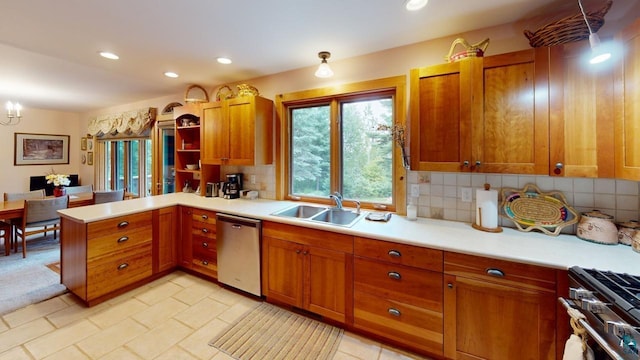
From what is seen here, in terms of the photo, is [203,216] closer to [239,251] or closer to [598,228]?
[239,251]

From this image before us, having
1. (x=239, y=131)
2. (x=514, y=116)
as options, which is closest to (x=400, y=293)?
(x=514, y=116)

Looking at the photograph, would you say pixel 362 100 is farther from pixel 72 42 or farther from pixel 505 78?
pixel 72 42

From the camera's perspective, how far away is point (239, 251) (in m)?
2.45

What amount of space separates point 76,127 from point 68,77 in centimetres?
359

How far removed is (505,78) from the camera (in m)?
1.71

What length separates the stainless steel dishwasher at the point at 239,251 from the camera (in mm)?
2361

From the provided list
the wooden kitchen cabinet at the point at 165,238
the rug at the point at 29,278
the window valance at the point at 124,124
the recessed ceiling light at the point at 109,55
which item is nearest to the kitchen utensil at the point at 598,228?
the wooden kitchen cabinet at the point at 165,238

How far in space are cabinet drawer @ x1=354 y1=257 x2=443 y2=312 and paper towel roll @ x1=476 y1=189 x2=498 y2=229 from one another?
2.05 feet

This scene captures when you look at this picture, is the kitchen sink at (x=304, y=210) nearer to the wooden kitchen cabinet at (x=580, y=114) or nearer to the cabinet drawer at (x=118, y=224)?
the cabinet drawer at (x=118, y=224)

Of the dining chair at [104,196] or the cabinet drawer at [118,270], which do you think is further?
the dining chair at [104,196]

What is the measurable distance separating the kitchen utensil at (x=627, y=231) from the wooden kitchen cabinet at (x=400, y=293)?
45.6 inches

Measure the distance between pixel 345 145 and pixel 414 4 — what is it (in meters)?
1.38

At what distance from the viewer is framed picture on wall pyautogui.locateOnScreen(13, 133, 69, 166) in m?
5.23

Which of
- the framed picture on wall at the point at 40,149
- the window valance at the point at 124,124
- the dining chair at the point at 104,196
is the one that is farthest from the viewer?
the framed picture on wall at the point at 40,149
